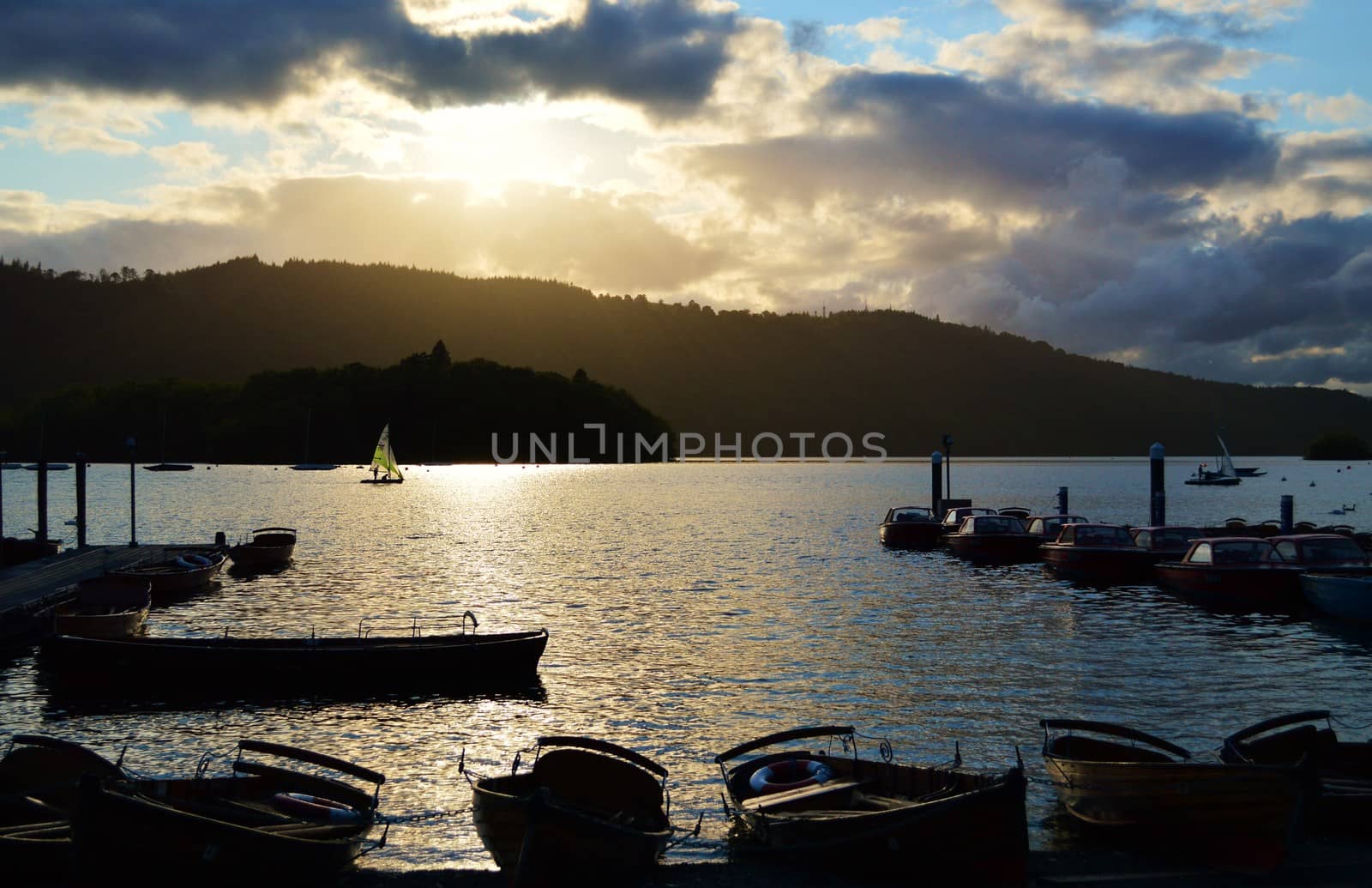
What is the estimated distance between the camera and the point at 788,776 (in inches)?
676

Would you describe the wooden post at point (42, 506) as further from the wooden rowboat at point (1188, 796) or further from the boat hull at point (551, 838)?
the wooden rowboat at point (1188, 796)

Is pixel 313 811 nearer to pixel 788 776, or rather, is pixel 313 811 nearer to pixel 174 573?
pixel 788 776

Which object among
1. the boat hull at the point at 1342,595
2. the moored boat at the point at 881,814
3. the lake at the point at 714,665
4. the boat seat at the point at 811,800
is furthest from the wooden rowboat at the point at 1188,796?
the boat hull at the point at 1342,595

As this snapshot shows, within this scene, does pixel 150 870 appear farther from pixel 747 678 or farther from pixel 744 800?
pixel 747 678

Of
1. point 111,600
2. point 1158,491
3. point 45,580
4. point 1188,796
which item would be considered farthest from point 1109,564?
point 45,580

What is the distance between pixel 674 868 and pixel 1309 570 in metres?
36.7

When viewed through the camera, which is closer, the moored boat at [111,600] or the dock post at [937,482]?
the moored boat at [111,600]

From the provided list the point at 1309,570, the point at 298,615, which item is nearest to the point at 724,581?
the point at 298,615

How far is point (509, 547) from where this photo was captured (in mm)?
75875

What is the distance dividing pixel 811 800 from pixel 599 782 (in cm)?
321

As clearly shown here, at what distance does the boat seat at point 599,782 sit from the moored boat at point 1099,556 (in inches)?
1690

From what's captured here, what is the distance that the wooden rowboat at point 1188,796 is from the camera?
14344mm

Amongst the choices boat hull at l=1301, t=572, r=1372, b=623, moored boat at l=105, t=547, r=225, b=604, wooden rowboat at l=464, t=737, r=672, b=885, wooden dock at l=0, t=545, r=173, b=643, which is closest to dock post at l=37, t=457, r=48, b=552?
wooden dock at l=0, t=545, r=173, b=643

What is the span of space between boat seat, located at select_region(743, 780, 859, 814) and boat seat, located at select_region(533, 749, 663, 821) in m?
1.56
